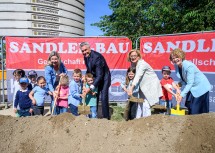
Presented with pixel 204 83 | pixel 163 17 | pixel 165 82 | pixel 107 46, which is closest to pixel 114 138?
pixel 204 83

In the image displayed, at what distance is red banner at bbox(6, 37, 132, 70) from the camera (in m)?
7.14

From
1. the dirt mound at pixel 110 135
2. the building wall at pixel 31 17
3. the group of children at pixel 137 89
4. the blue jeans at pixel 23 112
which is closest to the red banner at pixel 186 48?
the group of children at pixel 137 89

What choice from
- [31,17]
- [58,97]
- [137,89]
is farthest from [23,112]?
[31,17]

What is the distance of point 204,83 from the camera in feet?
11.5

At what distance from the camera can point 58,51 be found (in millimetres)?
7215

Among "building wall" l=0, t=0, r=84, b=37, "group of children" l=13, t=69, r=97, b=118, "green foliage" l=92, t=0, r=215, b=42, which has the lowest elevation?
A: "group of children" l=13, t=69, r=97, b=118

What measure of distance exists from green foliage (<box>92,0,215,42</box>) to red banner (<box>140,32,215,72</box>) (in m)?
4.44

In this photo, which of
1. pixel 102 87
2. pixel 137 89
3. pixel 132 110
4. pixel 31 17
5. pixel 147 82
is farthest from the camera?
pixel 31 17

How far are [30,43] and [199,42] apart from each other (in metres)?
4.70

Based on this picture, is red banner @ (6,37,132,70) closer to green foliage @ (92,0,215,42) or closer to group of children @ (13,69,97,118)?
group of children @ (13,69,97,118)

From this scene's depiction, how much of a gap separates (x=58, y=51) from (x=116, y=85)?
200cm

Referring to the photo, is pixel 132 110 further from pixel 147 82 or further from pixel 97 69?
pixel 97 69

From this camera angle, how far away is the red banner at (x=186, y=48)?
5.64m

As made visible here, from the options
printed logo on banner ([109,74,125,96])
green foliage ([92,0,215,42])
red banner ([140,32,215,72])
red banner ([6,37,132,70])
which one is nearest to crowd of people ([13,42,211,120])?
red banner ([140,32,215,72])
